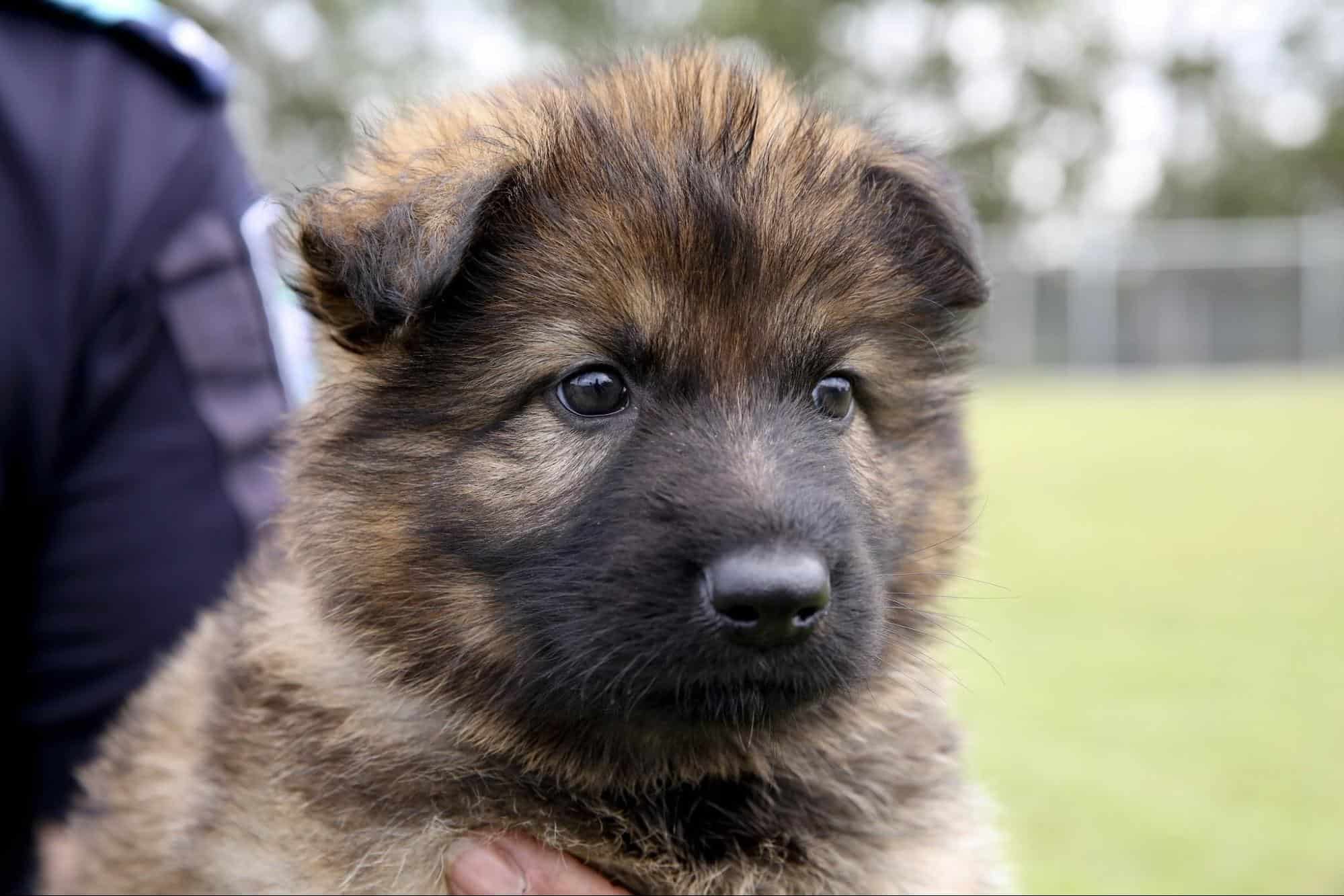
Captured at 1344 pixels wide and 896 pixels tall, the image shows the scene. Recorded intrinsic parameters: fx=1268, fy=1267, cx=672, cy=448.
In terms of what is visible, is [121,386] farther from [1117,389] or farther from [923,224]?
[1117,389]

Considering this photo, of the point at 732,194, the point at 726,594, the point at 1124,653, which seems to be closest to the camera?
the point at 726,594

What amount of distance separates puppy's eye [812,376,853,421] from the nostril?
55cm

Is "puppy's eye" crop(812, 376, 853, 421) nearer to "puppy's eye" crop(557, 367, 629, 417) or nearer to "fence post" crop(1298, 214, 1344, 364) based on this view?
"puppy's eye" crop(557, 367, 629, 417)

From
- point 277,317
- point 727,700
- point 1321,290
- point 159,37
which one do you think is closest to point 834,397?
point 727,700

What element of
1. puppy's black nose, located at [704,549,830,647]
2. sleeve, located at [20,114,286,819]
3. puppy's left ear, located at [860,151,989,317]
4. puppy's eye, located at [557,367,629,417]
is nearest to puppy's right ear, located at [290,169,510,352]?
puppy's eye, located at [557,367,629,417]

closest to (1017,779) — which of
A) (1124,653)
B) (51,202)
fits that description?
(1124,653)

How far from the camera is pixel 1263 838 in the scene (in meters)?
4.62

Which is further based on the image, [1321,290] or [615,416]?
[1321,290]

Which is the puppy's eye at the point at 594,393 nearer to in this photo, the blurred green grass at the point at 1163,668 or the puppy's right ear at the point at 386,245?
the puppy's right ear at the point at 386,245

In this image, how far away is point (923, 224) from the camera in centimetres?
257

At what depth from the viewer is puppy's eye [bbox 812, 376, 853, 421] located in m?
2.40

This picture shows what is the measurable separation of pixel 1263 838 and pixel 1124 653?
2524mm

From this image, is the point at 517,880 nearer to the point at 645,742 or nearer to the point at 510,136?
the point at 645,742

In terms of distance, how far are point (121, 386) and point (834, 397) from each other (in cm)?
183
